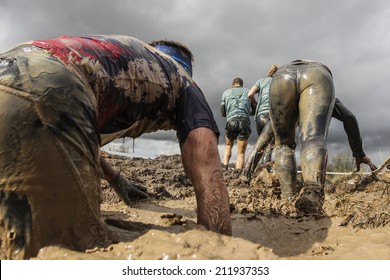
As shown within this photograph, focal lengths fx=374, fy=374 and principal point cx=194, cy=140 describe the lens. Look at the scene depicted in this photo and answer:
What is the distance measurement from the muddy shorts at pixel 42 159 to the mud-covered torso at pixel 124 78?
158 millimetres

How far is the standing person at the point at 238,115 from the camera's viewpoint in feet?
23.0

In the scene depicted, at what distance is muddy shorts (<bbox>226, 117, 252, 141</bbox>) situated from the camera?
23.0 feet

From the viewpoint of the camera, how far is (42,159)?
4.45 ft

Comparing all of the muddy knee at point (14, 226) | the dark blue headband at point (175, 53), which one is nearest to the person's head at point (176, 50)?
the dark blue headband at point (175, 53)

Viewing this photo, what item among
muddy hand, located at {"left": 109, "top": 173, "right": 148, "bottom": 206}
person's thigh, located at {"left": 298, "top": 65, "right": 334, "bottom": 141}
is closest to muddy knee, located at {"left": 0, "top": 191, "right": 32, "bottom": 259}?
muddy hand, located at {"left": 109, "top": 173, "right": 148, "bottom": 206}

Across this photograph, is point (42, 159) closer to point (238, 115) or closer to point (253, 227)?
point (253, 227)

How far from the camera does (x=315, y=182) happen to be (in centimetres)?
281

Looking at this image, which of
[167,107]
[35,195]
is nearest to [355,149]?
[167,107]

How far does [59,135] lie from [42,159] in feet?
0.35

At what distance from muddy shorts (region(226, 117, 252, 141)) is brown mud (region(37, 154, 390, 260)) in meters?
2.20

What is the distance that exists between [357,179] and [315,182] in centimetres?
210
